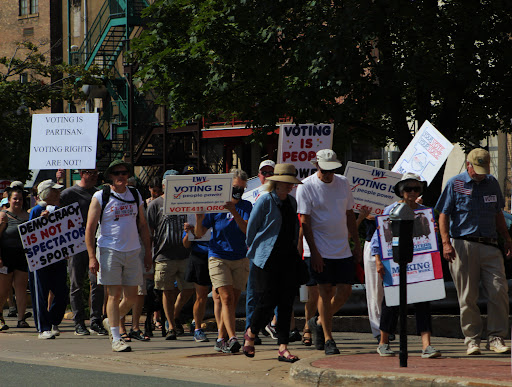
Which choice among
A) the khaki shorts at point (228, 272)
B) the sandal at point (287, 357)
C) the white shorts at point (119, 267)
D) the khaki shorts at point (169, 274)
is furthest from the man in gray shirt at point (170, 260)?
the sandal at point (287, 357)

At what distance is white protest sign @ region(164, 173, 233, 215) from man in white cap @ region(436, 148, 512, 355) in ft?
7.28

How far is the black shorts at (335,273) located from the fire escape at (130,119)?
27.7m

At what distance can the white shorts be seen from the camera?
1005cm

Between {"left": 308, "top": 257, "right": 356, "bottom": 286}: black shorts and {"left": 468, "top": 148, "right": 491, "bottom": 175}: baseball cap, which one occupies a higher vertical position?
{"left": 468, "top": 148, "right": 491, "bottom": 175}: baseball cap

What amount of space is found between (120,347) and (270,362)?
177cm

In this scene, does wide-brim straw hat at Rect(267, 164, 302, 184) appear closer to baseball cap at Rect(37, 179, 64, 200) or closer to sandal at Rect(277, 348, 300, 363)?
sandal at Rect(277, 348, 300, 363)

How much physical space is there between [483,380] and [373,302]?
279 centimetres

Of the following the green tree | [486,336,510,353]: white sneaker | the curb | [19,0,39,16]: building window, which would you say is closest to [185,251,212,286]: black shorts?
the curb

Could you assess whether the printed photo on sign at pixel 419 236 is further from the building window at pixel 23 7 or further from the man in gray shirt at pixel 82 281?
the building window at pixel 23 7

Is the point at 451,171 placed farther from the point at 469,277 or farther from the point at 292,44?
the point at 469,277

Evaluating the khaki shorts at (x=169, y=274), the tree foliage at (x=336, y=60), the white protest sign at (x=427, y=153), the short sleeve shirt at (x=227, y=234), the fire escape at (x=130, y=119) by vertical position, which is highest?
the fire escape at (x=130, y=119)

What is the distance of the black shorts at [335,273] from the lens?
9242mm

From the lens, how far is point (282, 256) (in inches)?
355

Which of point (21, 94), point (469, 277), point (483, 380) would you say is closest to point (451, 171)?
point (21, 94)
